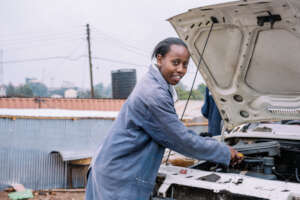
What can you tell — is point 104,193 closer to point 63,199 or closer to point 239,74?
point 239,74

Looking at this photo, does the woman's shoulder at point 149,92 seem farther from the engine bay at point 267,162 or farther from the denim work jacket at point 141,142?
the engine bay at point 267,162

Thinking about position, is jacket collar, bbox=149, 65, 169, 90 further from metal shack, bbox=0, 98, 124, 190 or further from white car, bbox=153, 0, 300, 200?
metal shack, bbox=0, 98, 124, 190

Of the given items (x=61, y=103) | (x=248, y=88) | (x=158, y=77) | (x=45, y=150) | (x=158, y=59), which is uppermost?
(x=158, y=59)

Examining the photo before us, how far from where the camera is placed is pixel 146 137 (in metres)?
1.91

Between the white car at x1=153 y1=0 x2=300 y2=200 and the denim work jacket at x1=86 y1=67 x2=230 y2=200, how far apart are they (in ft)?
1.29

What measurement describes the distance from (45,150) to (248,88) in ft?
18.5

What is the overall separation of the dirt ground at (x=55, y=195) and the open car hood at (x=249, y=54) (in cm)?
457

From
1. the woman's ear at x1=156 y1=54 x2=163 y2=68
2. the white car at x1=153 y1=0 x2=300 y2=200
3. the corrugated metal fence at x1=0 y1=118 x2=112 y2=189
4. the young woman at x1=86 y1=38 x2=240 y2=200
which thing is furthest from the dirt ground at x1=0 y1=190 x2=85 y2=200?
the woman's ear at x1=156 y1=54 x2=163 y2=68

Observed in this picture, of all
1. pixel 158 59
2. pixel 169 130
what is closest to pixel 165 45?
pixel 158 59

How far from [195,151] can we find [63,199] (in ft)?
18.2

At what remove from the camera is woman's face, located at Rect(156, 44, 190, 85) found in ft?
6.38

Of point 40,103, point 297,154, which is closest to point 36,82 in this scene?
point 40,103

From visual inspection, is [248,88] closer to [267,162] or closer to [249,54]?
[249,54]

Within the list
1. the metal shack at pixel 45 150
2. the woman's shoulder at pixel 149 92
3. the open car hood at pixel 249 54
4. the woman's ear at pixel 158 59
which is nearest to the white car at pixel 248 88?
the open car hood at pixel 249 54
